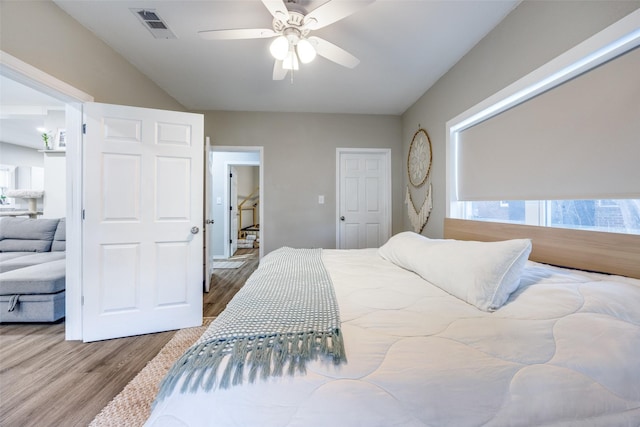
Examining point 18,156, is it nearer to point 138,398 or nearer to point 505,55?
point 138,398

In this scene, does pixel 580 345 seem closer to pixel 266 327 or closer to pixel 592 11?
pixel 266 327

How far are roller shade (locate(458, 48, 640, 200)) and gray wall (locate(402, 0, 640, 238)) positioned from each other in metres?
0.22

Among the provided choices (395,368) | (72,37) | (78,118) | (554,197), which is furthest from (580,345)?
(72,37)

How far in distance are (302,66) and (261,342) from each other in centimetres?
247

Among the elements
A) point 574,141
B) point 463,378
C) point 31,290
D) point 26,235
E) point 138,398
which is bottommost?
point 138,398

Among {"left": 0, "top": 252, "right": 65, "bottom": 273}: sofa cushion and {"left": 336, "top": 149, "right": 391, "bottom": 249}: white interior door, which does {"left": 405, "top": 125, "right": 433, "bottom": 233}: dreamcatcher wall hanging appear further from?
{"left": 0, "top": 252, "right": 65, "bottom": 273}: sofa cushion

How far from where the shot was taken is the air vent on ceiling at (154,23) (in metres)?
1.75

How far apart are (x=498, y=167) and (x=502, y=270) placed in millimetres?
1256

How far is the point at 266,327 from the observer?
0.77 metres

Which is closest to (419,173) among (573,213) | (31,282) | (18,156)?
(573,213)

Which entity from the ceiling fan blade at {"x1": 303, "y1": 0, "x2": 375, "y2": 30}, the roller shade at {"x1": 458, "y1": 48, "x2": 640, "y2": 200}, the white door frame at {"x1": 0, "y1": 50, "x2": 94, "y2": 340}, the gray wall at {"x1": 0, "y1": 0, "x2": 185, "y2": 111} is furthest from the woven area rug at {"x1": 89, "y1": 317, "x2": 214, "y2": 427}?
the roller shade at {"x1": 458, "y1": 48, "x2": 640, "y2": 200}

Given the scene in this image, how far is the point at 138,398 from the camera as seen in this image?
4.48 feet

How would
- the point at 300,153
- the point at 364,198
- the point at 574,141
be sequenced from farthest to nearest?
the point at 364,198 → the point at 300,153 → the point at 574,141

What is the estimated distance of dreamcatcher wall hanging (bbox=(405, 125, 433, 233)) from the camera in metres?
2.88
